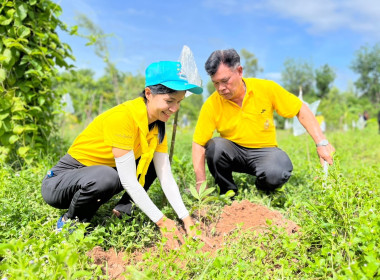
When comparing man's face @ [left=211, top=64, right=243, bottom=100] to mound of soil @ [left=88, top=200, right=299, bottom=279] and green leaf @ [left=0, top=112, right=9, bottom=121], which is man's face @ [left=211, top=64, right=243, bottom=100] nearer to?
mound of soil @ [left=88, top=200, right=299, bottom=279]

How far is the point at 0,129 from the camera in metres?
3.11

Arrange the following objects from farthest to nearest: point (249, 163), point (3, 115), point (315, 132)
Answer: point (3, 115) < point (249, 163) < point (315, 132)

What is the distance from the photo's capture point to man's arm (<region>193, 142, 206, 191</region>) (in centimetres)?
271

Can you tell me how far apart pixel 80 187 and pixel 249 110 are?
5.19 feet

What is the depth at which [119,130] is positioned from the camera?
188cm

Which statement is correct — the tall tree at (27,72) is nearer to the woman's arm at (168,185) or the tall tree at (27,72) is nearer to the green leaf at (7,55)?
the green leaf at (7,55)

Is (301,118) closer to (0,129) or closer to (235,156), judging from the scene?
(235,156)

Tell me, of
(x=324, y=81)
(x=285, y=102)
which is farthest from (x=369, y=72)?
(x=285, y=102)

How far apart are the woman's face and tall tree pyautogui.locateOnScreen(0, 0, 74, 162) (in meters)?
1.85

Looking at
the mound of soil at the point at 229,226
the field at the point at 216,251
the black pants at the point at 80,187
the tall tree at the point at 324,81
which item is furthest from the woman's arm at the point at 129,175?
the tall tree at the point at 324,81

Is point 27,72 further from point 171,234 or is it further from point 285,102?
point 285,102

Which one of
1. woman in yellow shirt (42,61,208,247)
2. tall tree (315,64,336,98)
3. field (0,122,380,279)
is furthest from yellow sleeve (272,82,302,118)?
tall tree (315,64,336,98)

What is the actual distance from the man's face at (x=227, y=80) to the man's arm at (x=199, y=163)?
565 mm

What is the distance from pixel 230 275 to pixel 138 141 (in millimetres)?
1034
